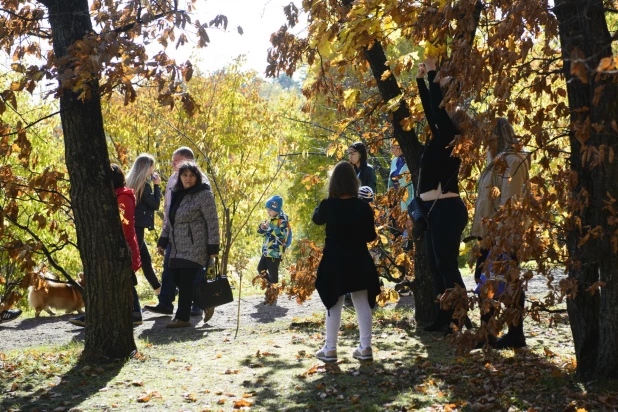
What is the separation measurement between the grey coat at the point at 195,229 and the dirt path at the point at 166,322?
0.79 m

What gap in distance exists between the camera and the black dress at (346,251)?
6.02m

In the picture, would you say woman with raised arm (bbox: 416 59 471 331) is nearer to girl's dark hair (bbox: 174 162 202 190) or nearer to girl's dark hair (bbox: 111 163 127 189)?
girl's dark hair (bbox: 174 162 202 190)

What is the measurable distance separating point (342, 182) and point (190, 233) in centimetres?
290

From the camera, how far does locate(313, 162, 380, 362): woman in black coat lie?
6.02 meters

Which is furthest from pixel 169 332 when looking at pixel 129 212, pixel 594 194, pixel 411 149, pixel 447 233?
pixel 594 194

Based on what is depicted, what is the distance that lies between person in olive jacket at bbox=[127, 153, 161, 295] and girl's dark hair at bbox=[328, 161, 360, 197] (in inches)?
147

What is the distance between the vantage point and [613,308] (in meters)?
4.48

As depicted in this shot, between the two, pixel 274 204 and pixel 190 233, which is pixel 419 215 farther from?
pixel 274 204

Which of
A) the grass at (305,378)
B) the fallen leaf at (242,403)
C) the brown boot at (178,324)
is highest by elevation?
the brown boot at (178,324)

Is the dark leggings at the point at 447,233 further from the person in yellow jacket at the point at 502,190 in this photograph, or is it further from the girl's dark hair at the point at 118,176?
the girl's dark hair at the point at 118,176

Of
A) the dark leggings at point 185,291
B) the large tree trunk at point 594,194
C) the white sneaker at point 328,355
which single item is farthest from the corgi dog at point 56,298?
the large tree trunk at point 594,194

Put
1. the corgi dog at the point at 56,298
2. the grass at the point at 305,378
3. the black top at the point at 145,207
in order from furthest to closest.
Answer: the corgi dog at the point at 56,298 < the black top at the point at 145,207 < the grass at the point at 305,378

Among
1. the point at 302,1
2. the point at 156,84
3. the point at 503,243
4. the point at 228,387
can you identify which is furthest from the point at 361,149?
the point at 503,243

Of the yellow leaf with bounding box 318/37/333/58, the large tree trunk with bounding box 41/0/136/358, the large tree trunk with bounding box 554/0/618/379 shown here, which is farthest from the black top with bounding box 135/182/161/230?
the large tree trunk with bounding box 554/0/618/379
